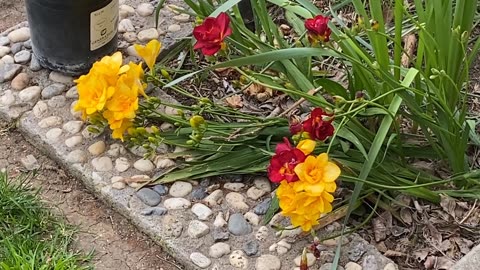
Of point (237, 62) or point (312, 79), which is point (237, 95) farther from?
point (237, 62)

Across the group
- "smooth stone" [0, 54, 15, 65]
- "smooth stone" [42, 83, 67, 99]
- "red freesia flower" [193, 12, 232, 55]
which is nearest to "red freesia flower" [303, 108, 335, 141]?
"red freesia flower" [193, 12, 232, 55]

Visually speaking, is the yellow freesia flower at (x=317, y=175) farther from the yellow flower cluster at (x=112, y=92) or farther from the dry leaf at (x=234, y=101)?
the dry leaf at (x=234, y=101)

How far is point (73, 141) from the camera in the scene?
250 centimetres

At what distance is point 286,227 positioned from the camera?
7.30 ft

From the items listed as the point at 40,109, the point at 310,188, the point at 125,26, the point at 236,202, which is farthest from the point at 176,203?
the point at 125,26

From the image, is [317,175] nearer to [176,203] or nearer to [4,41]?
[176,203]

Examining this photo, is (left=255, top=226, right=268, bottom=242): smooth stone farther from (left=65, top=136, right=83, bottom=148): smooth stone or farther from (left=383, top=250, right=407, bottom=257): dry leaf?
(left=65, top=136, right=83, bottom=148): smooth stone

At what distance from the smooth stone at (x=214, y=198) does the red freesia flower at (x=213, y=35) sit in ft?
1.40

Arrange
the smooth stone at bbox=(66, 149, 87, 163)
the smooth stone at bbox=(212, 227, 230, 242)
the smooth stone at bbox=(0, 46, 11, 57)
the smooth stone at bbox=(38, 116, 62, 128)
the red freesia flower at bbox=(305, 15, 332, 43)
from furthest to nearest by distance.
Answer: the smooth stone at bbox=(0, 46, 11, 57) < the smooth stone at bbox=(38, 116, 62, 128) < the smooth stone at bbox=(66, 149, 87, 163) < the smooth stone at bbox=(212, 227, 230, 242) < the red freesia flower at bbox=(305, 15, 332, 43)

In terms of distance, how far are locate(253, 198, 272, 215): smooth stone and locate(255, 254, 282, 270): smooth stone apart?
0.16m

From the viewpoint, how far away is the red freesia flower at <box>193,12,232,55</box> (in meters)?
2.09

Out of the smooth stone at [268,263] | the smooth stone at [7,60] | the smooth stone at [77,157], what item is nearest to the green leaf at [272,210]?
the smooth stone at [268,263]

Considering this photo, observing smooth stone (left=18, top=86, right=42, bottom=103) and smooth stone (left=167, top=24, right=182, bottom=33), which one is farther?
smooth stone (left=167, top=24, right=182, bottom=33)

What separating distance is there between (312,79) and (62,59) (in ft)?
2.59
